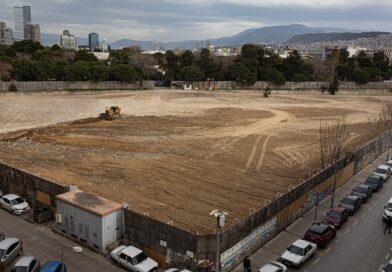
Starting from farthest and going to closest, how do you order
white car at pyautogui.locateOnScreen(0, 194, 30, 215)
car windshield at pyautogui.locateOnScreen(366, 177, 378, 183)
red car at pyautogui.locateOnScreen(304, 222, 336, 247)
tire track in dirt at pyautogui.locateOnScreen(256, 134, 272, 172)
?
tire track in dirt at pyautogui.locateOnScreen(256, 134, 272, 172)
car windshield at pyautogui.locateOnScreen(366, 177, 378, 183)
white car at pyautogui.locateOnScreen(0, 194, 30, 215)
red car at pyautogui.locateOnScreen(304, 222, 336, 247)

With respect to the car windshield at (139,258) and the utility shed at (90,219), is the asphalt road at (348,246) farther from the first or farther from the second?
the utility shed at (90,219)

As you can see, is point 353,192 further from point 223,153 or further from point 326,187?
point 223,153

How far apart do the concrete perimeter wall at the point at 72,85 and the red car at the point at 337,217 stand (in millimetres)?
72909

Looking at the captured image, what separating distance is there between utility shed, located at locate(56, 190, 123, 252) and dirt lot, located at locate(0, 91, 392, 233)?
3.98 metres

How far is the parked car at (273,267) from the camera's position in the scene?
17638 mm

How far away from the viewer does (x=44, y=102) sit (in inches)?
2717

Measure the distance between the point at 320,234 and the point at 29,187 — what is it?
1779 centimetres

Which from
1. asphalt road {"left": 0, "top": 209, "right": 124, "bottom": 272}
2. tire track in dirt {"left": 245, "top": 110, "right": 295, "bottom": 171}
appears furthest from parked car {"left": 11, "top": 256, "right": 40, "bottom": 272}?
tire track in dirt {"left": 245, "top": 110, "right": 295, "bottom": 171}

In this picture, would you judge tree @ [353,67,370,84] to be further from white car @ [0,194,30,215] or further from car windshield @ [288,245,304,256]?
white car @ [0,194,30,215]

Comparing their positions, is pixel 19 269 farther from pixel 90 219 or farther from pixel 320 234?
pixel 320 234

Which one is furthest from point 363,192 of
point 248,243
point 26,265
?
point 26,265

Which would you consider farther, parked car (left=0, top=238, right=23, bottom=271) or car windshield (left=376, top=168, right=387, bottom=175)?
car windshield (left=376, top=168, right=387, bottom=175)

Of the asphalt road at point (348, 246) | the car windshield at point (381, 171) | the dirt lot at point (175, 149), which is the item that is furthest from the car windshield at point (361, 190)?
the car windshield at point (381, 171)

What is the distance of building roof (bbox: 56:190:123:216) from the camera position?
19.9m
